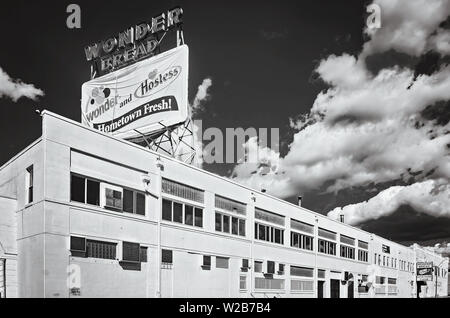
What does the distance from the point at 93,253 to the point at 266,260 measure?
17.7 m

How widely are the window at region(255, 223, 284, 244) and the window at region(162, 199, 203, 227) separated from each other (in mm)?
7733

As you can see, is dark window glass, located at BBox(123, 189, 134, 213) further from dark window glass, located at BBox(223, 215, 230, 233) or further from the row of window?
dark window glass, located at BBox(223, 215, 230, 233)

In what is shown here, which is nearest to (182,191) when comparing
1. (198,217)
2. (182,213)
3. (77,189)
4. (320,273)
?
(182,213)

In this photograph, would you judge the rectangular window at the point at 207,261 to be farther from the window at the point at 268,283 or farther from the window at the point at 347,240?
the window at the point at 347,240

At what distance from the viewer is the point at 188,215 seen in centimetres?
2912

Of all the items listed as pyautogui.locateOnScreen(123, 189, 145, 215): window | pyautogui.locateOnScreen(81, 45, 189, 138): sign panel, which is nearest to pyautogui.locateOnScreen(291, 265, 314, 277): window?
pyautogui.locateOnScreen(81, 45, 189, 138): sign panel

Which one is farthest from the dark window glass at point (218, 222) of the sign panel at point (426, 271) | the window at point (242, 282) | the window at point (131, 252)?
the sign panel at point (426, 271)

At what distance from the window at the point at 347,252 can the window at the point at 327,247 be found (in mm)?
2908

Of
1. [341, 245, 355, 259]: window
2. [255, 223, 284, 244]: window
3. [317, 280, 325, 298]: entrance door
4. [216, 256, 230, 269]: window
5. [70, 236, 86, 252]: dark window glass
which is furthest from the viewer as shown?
[341, 245, 355, 259]: window

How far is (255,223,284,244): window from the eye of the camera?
36.8m

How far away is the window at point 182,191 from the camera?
27.8 meters

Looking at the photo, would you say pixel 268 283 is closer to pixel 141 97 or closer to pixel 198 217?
pixel 198 217

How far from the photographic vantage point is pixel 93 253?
22.5m
